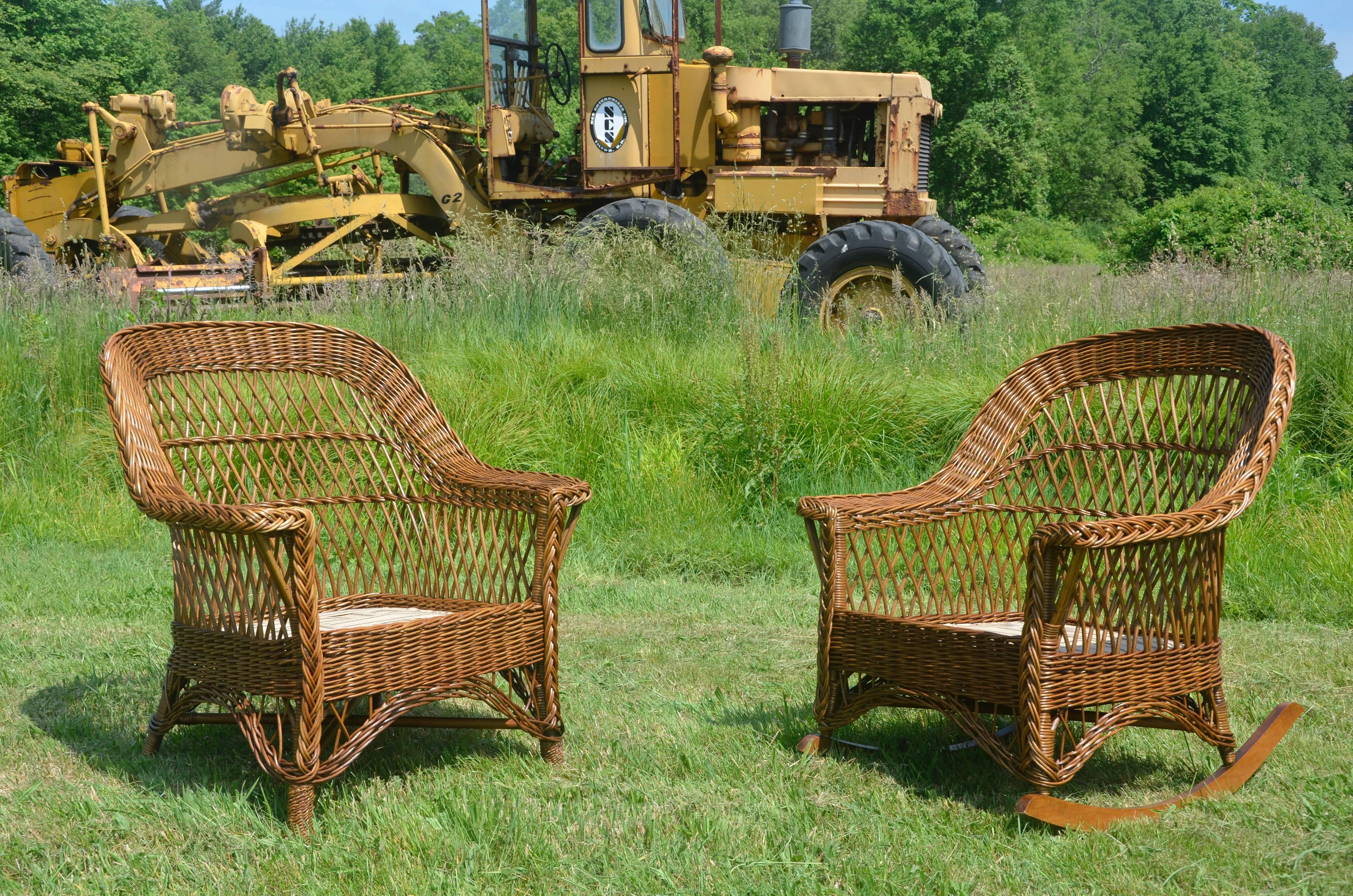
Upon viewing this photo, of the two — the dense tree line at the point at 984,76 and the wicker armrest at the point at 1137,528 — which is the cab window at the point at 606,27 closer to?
the wicker armrest at the point at 1137,528

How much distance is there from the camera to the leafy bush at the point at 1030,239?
31.1 meters

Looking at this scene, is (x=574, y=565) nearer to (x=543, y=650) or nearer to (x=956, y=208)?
(x=543, y=650)

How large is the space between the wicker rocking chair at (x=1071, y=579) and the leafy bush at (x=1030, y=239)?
2704 centimetres

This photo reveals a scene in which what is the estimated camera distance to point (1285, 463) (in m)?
5.00

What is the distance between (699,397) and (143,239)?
8.07 m

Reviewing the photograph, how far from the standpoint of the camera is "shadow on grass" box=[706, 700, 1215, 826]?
268cm

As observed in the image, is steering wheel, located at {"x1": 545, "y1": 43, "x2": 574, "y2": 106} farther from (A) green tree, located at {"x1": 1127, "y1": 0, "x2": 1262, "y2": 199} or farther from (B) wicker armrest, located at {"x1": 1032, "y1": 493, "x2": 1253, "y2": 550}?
(A) green tree, located at {"x1": 1127, "y1": 0, "x2": 1262, "y2": 199}

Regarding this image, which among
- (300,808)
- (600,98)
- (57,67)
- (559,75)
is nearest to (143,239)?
(559,75)

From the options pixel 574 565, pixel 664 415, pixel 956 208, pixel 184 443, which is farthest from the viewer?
pixel 956 208

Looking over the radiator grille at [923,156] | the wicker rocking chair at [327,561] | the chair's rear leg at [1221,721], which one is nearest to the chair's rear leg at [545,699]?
the wicker rocking chair at [327,561]

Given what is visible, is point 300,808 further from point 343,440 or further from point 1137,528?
point 1137,528

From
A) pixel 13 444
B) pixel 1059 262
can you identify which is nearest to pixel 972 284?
pixel 13 444

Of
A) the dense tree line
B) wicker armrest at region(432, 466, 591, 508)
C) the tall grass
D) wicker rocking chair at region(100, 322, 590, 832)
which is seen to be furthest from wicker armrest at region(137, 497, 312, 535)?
the dense tree line

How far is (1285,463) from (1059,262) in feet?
89.0
